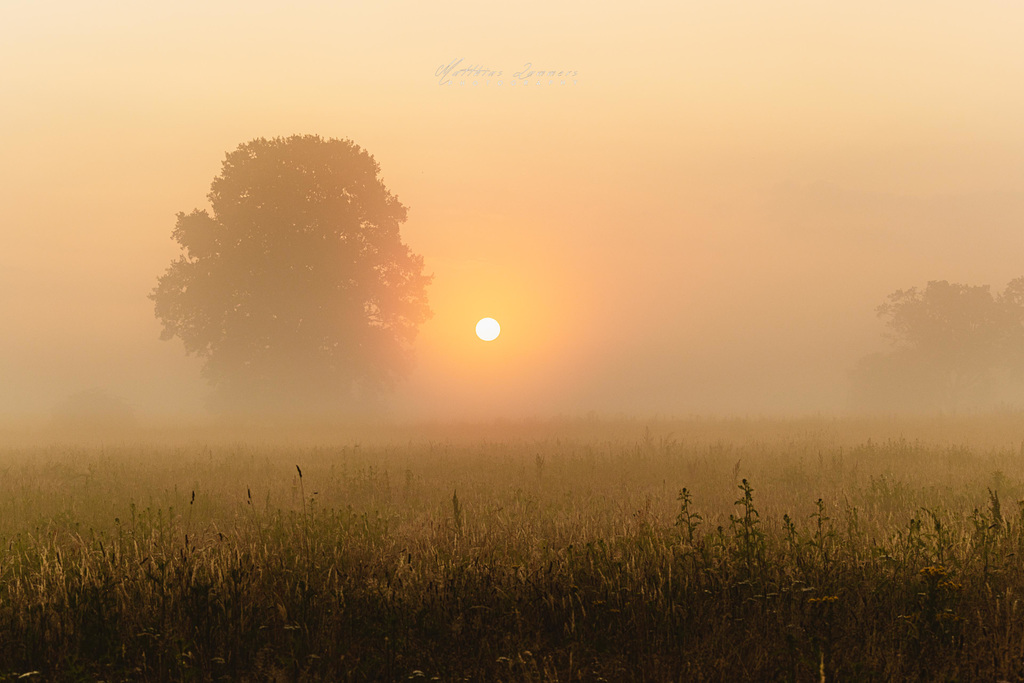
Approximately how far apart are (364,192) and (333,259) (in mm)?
3740

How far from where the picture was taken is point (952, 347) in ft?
171

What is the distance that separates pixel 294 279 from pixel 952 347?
1815 inches

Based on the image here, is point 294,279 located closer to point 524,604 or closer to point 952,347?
point 524,604

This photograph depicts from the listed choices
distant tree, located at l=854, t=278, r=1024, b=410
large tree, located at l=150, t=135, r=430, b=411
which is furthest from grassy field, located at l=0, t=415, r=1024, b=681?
distant tree, located at l=854, t=278, r=1024, b=410

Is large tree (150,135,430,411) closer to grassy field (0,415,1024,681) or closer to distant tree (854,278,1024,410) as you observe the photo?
grassy field (0,415,1024,681)

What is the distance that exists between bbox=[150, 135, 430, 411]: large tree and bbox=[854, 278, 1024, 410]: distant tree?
125 ft

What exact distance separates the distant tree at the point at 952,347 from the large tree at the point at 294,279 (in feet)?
125

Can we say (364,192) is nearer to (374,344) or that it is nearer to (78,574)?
(374,344)

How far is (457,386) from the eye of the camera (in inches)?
2625

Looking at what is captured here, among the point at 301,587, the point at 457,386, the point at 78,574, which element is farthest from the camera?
the point at 457,386

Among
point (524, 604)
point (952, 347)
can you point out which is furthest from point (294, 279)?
point (952, 347)

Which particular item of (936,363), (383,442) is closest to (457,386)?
(936,363)

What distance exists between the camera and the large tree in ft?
109

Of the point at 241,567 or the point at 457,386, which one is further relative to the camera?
the point at 457,386
